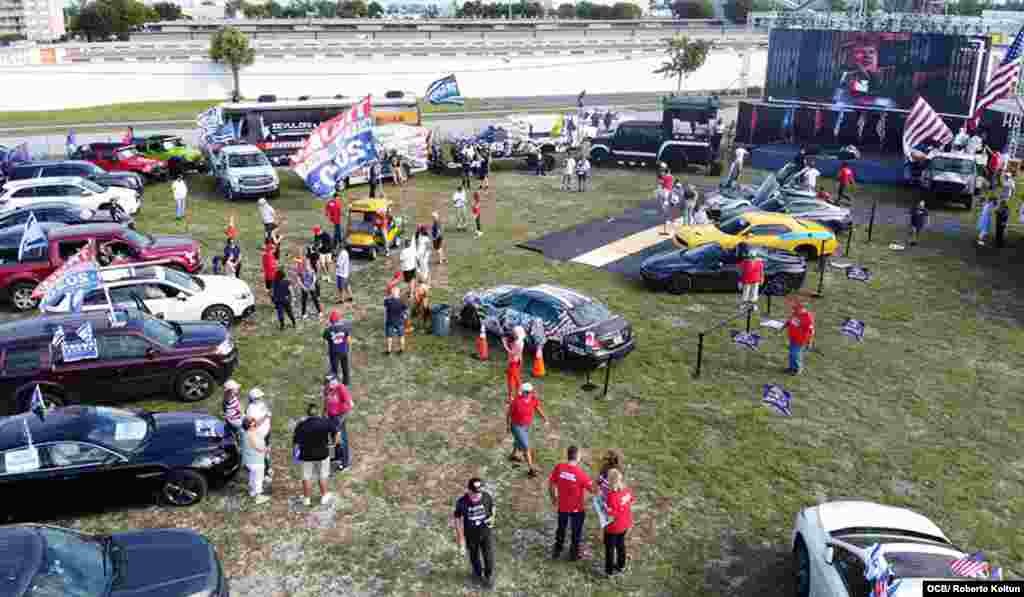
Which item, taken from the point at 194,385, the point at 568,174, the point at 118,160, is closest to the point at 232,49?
the point at 118,160

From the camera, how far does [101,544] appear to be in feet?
27.6

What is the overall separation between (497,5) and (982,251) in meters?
131

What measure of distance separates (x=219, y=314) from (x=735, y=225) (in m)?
13.9

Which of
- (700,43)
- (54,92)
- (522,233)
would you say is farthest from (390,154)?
(700,43)

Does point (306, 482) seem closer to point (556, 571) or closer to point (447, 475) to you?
point (447, 475)

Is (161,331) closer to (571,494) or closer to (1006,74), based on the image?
(571,494)

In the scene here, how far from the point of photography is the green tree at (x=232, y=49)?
6200 centimetres

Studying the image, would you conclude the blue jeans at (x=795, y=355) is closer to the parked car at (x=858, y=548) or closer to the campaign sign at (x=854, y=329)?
the campaign sign at (x=854, y=329)

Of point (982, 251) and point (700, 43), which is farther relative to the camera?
point (700, 43)

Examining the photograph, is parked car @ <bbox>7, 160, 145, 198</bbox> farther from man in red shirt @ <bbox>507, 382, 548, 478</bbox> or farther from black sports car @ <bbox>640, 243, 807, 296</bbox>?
man in red shirt @ <bbox>507, 382, 548, 478</bbox>

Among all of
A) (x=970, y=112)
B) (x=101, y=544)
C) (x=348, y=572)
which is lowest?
(x=348, y=572)

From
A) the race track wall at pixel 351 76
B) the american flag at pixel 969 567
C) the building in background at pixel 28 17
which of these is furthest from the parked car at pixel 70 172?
the building in background at pixel 28 17

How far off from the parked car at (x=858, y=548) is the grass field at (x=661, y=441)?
827mm

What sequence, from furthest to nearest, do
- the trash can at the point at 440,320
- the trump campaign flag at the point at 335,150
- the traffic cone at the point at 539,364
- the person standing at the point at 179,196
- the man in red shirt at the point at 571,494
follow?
the person standing at the point at 179,196 → the trump campaign flag at the point at 335,150 → the trash can at the point at 440,320 → the traffic cone at the point at 539,364 → the man in red shirt at the point at 571,494
